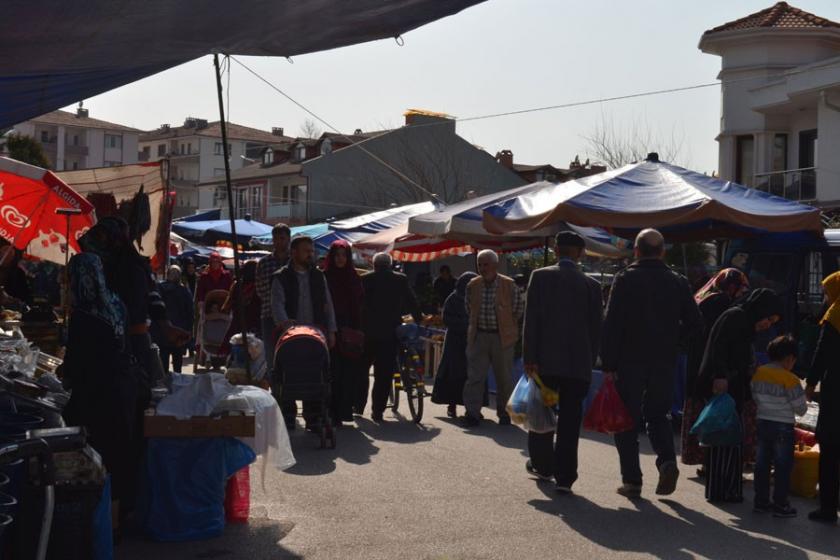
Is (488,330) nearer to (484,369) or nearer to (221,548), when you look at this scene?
(484,369)

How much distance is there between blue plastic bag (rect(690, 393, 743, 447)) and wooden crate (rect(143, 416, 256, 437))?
11.8 feet

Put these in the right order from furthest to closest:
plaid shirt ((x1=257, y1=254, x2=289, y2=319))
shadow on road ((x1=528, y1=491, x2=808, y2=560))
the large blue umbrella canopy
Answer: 1. the large blue umbrella canopy
2. plaid shirt ((x1=257, y1=254, x2=289, y2=319))
3. shadow on road ((x1=528, y1=491, x2=808, y2=560))

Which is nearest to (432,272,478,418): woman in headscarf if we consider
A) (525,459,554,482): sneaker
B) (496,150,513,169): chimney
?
(525,459,554,482): sneaker

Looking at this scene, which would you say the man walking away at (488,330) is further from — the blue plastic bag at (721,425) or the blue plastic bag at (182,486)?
the blue plastic bag at (182,486)

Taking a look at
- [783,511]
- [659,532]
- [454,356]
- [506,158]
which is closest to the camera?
[659,532]

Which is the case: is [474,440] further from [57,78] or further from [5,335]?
[57,78]

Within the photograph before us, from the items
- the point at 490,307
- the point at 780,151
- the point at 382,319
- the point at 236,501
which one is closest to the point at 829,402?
the point at 236,501

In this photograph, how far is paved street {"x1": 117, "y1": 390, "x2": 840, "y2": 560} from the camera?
7172mm

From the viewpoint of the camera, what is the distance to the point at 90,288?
22.1ft

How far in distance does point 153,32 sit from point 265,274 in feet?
19.7

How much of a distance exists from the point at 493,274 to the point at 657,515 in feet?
16.3

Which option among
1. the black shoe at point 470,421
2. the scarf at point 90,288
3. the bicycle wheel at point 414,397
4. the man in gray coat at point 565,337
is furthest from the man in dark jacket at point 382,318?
Answer: the scarf at point 90,288

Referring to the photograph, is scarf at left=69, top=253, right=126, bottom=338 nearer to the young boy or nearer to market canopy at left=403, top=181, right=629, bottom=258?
the young boy

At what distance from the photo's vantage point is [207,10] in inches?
249
